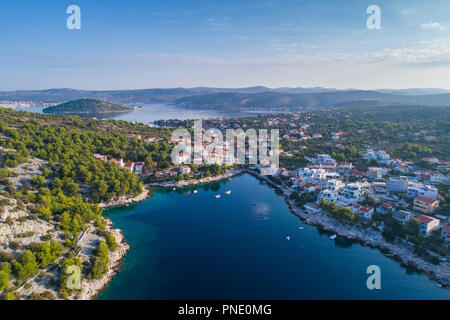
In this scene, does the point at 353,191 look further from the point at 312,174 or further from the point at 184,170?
the point at 184,170

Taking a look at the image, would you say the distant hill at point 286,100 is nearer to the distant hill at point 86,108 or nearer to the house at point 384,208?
the distant hill at point 86,108

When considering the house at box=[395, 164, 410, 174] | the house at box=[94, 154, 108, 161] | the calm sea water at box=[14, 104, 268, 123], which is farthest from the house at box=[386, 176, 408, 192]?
the calm sea water at box=[14, 104, 268, 123]

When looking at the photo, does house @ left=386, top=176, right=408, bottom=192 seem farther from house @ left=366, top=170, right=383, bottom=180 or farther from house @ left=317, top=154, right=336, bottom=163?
house @ left=317, top=154, right=336, bottom=163

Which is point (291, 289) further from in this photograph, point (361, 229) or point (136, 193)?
point (136, 193)

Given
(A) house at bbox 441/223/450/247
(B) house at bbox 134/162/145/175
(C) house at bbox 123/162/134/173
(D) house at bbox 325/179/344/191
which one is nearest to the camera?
(A) house at bbox 441/223/450/247

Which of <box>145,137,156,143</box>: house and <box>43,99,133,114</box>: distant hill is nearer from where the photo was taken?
<box>145,137,156,143</box>: house

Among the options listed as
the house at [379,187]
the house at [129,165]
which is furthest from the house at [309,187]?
the house at [129,165]

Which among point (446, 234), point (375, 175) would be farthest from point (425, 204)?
point (375, 175)
